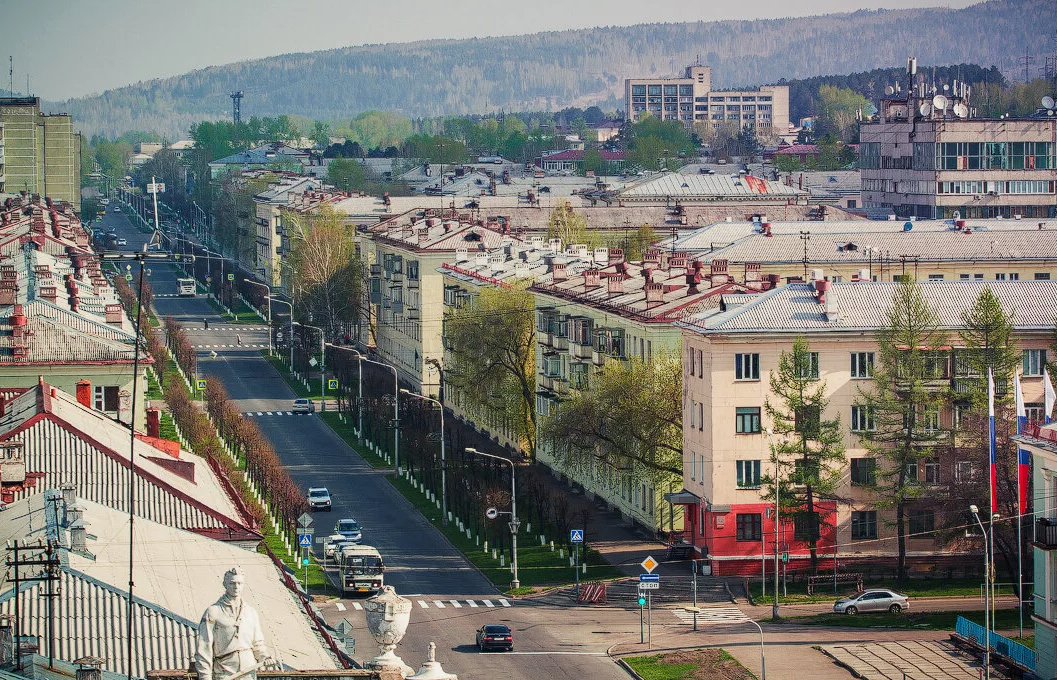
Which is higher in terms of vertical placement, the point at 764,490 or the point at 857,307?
the point at 857,307

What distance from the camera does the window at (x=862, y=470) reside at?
82.9m

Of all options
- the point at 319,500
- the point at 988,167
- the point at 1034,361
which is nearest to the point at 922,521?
the point at 1034,361

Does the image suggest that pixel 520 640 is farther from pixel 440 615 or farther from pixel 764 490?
pixel 764 490

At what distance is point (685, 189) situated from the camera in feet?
638

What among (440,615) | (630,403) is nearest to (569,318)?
(630,403)

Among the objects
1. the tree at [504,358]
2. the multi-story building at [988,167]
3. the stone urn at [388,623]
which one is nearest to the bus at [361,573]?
the tree at [504,358]

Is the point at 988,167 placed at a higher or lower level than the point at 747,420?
higher

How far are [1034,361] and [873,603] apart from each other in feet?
46.0

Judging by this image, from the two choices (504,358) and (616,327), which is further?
(504,358)

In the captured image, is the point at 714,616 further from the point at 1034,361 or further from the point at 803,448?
the point at 1034,361

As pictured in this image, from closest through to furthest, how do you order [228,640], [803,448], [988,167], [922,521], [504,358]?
[228,640], [803,448], [922,521], [504,358], [988,167]

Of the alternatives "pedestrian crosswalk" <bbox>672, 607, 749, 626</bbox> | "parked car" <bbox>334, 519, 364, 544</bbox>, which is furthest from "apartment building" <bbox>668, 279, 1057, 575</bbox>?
"parked car" <bbox>334, 519, 364, 544</bbox>

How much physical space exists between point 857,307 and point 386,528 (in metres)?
24.9

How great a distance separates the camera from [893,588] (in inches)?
3132
